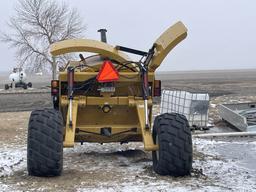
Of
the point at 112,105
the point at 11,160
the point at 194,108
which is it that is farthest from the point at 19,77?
the point at 112,105

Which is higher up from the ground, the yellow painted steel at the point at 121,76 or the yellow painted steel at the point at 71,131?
the yellow painted steel at the point at 121,76

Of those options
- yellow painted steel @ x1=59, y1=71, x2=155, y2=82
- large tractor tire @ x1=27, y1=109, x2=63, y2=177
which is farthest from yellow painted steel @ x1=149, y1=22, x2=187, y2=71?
large tractor tire @ x1=27, y1=109, x2=63, y2=177

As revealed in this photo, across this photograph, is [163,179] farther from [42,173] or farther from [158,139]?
[42,173]

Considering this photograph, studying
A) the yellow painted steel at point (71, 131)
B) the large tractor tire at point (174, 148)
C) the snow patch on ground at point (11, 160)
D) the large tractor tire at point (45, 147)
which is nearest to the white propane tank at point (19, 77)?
the snow patch on ground at point (11, 160)

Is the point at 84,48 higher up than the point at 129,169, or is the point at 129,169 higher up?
the point at 84,48

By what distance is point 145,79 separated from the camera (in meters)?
7.59

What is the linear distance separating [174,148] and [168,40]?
1.67m

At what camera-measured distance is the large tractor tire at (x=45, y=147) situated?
22.1 feet

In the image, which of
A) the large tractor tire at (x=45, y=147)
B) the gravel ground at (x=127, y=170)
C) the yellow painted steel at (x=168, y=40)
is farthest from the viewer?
the yellow painted steel at (x=168, y=40)

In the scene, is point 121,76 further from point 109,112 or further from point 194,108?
point 194,108

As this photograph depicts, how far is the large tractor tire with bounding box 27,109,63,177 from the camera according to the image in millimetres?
6722

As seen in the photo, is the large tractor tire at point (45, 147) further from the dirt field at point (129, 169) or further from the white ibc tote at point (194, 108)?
the white ibc tote at point (194, 108)

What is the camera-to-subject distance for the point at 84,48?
7527 mm

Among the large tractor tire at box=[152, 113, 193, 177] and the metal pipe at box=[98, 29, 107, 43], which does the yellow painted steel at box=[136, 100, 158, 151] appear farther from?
the metal pipe at box=[98, 29, 107, 43]
